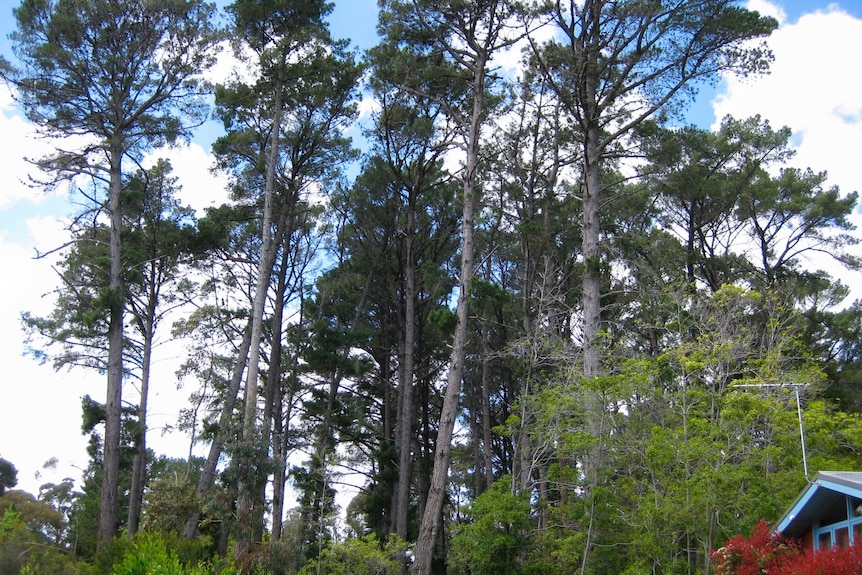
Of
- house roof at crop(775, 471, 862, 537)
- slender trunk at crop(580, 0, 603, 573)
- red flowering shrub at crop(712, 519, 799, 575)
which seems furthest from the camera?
slender trunk at crop(580, 0, 603, 573)

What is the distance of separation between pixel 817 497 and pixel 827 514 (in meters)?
0.39

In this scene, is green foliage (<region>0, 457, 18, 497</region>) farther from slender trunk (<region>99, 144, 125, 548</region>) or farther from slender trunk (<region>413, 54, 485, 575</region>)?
slender trunk (<region>413, 54, 485, 575</region>)

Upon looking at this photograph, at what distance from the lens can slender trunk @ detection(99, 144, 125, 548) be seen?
15.2 meters

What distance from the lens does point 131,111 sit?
17875 millimetres

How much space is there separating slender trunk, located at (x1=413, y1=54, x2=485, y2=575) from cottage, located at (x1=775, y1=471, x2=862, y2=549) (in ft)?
20.3

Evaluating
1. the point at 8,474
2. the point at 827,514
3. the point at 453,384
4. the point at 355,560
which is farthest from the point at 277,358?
the point at 8,474

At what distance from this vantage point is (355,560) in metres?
14.4

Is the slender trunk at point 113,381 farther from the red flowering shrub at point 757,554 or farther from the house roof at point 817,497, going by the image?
the house roof at point 817,497

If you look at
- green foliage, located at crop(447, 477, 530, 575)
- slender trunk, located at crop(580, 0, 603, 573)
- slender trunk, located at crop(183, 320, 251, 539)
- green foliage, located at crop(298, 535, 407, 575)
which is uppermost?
slender trunk, located at crop(580, 0, 603, 573)

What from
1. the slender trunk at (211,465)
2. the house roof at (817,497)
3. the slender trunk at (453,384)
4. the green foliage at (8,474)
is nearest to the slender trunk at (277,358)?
the slender trunk at (211,465)

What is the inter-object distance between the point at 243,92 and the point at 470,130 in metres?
6.16

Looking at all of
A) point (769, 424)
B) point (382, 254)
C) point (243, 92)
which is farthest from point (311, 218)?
point (769, 424)

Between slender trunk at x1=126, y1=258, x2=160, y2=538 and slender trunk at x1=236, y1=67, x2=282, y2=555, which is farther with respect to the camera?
slender trunk at x1=126, y1=258, x2=160, y2=538

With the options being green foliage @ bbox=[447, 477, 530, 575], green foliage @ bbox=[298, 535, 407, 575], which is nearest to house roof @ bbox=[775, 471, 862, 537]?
→ green foliage @ bbox=[447, 477, 530, 575]
